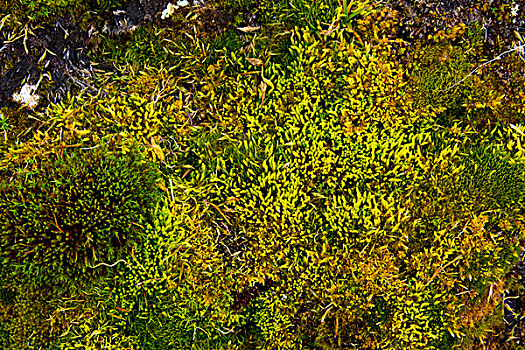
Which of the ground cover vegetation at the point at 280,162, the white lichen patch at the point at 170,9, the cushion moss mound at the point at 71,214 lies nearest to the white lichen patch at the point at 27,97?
the ground cover vegetation at the point at 280,162

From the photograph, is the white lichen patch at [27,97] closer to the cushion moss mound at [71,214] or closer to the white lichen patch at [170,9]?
the cushion moss mound at [71,214]

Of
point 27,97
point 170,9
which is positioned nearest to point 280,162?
point 170,9

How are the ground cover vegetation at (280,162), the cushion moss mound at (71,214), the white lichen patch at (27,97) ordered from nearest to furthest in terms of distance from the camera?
1. the cushion moss mound at (71,214)
2. the ground cover vegetation at (280,162)
3. the white lichen patch at (27,97)

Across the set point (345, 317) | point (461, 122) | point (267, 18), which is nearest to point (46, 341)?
point (345, 317)

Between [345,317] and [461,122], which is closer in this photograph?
[345,317]

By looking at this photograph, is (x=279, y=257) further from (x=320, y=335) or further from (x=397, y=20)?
(x=397, y=20)

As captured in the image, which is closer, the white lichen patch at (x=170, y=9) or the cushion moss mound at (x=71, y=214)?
the cushion moss mound at (x=71, y=214)

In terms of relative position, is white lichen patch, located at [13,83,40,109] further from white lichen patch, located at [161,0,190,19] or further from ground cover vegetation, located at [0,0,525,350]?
white lichen patch, located at [161,0,190,19]
